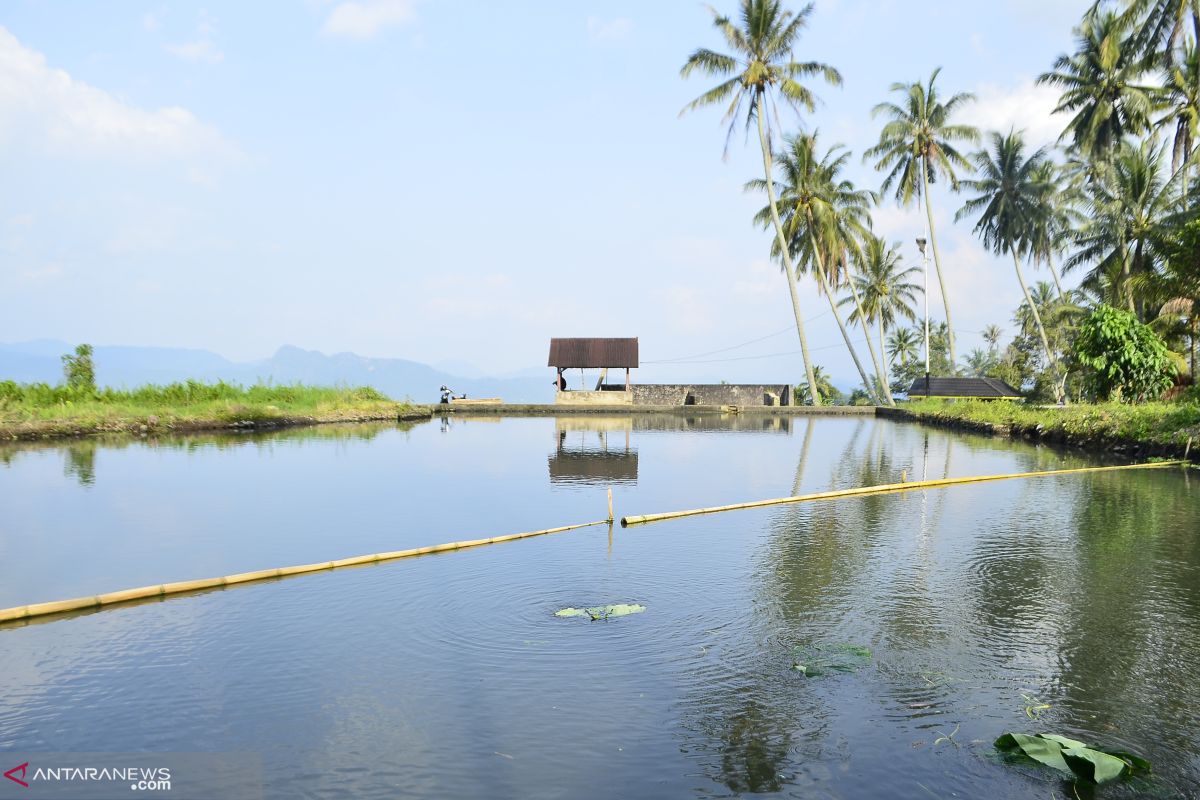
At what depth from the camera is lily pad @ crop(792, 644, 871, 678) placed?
5021 mm

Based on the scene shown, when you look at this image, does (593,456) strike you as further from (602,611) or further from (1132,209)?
(1132,209)

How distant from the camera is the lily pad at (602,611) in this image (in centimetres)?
614

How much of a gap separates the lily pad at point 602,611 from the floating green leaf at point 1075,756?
9.28ft

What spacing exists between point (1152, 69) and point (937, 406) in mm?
12714

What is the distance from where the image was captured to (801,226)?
129ft

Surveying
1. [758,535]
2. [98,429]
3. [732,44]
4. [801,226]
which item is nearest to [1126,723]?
[758,535]

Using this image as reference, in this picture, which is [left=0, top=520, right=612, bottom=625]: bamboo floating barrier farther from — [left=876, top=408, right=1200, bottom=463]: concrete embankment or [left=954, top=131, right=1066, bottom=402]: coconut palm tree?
[left=954, top=131, right=1066, bottom=402]: coconut palm tree

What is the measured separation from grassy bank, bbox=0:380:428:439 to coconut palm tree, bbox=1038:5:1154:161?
28.7m

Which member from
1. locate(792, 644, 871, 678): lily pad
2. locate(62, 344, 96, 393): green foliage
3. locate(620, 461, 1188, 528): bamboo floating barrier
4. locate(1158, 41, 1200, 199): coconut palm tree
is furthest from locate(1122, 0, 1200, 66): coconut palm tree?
locate(62, 344, 96, 393): green foliage

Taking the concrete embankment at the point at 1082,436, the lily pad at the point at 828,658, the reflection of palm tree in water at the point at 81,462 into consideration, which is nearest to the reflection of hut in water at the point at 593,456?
the reflection of palm tree in water at the point at 81,462

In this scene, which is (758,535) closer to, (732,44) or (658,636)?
(658,636)

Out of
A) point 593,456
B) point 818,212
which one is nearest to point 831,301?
point 818,212

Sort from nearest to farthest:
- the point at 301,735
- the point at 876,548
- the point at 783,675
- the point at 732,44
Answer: the point at 301,735
the point at 783,675
the point at 876,548
the point at 732,44

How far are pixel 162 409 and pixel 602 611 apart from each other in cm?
2124
